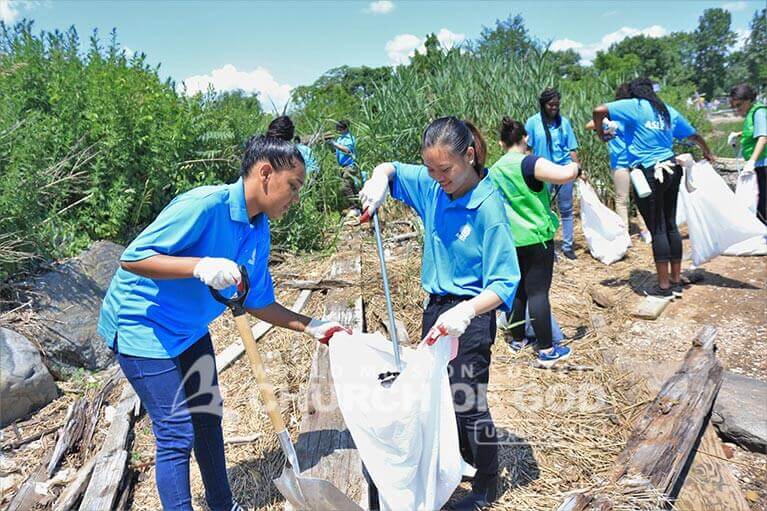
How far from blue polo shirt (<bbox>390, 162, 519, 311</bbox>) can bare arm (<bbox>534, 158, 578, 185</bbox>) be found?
2.73 feet

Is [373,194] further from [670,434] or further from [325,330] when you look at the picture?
[670,434]

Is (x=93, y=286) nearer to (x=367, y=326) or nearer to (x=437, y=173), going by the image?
(x=367, y=326)

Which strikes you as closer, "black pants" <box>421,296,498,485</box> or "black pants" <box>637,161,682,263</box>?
"black pants" <box>421,296,498,485</box>

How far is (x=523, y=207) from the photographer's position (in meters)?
3.24

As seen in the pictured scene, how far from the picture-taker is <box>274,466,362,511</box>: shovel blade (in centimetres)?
186

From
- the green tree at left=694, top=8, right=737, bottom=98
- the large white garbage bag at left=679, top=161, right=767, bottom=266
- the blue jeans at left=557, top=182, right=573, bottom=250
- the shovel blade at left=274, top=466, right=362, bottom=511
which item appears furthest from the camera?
the green tree at left=694, top=8, right=737, bottom=98

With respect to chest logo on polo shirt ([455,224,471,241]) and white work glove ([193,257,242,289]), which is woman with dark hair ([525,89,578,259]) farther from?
white work glove ([193,257,242,289])

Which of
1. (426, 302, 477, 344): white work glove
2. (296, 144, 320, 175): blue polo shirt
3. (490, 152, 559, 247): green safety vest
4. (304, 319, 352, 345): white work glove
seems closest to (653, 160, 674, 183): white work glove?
(490, 152, 559, 247): green safety vest

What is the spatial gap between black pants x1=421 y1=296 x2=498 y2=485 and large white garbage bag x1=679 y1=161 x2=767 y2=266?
3.51m

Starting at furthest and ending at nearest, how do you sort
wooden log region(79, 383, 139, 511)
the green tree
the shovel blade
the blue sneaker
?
1. the green tree
2. the blue sneaker
3. wooden log region(79, 383, 139, 511)
4. the shovel blade

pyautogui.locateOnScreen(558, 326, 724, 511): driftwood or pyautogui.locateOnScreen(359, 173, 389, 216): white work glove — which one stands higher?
pyautogui.locateOnScreen(359, 173, 389, 216): white work glove

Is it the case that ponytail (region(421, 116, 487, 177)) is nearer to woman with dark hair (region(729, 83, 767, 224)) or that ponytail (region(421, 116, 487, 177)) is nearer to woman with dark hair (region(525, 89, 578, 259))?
woman with dark hair (region(525, 89, 578, 259))

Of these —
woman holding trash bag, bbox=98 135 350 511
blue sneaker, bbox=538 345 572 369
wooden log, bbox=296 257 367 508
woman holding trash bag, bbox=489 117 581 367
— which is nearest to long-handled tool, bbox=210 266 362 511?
woman holding trash bag, bbox=98 135 350 511

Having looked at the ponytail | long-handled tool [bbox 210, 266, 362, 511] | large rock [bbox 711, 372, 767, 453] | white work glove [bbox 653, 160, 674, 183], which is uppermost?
the ponytail
